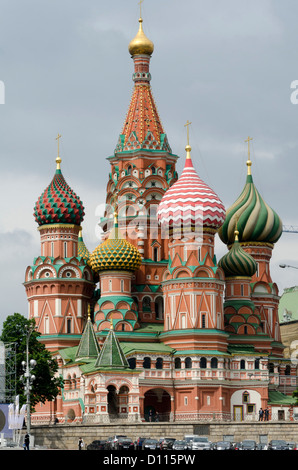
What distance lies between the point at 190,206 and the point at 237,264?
610cm

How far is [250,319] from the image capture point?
82750mm

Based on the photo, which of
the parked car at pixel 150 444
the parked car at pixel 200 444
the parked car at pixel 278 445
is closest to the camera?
the parked car at pixel 278 445

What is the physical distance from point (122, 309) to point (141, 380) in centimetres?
581

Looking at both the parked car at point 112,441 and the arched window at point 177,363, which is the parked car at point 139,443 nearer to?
the parked car at point 112,441

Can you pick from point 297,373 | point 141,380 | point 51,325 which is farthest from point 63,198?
point 297,373

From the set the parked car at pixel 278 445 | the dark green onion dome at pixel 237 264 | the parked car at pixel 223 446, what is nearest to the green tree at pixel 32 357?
the parked car at pixel 223 446

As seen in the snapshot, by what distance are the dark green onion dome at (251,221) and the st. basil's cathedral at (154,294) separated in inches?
3.6

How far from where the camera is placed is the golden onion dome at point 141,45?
87.0m

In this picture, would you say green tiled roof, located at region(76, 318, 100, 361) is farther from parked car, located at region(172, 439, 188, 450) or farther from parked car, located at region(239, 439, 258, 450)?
parked car, located at region(239, 439, 258, 450)

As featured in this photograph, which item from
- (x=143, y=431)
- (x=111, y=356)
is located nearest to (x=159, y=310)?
(x=111, y=356)

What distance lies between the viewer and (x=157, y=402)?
7938 cm

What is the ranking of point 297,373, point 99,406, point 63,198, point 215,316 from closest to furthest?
point 99,406, point 215,316, point 63,198, point 297,373

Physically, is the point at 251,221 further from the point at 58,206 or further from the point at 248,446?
the point at 248,446

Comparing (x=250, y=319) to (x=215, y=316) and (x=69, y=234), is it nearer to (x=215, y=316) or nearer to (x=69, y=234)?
(x=215, y=316)
